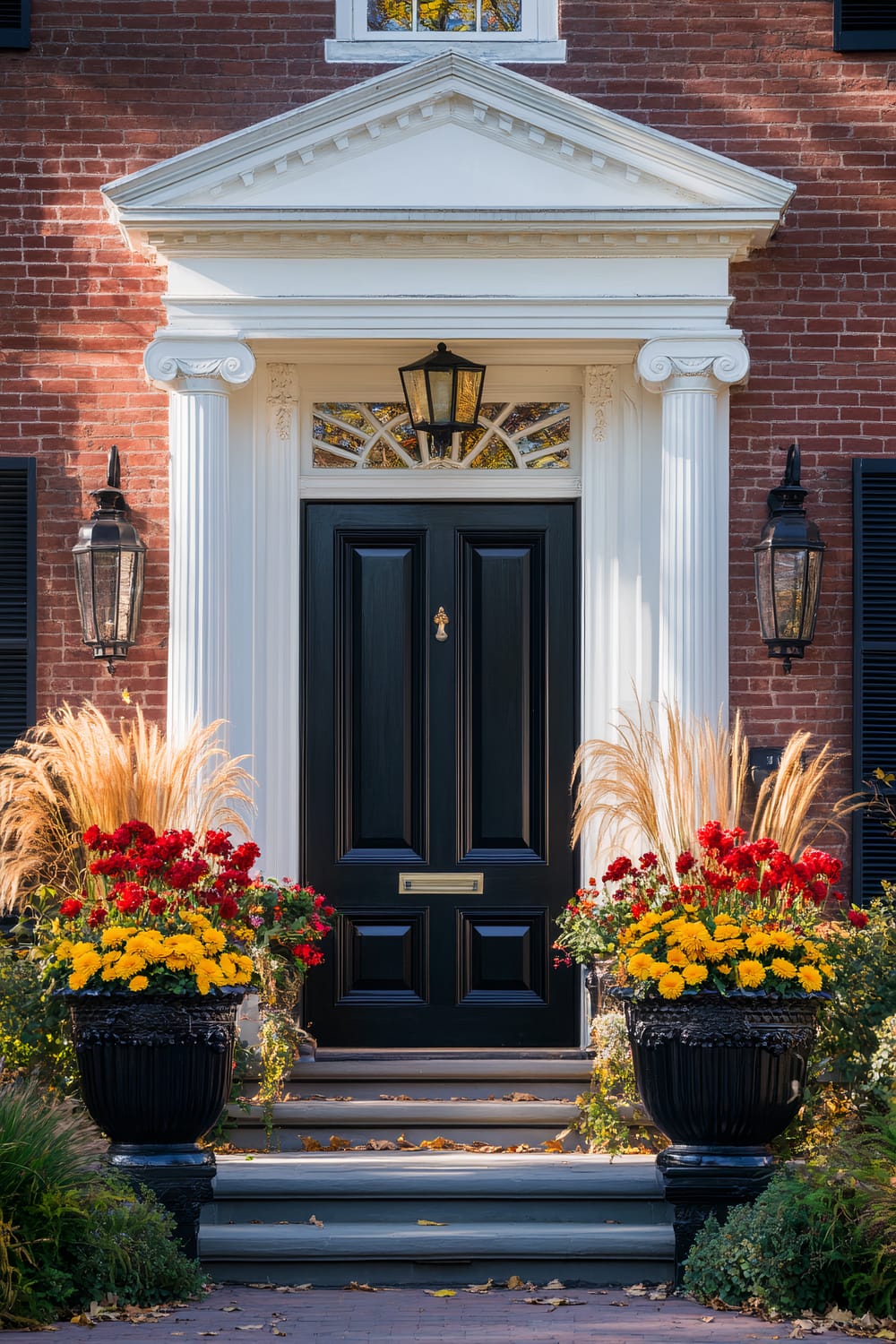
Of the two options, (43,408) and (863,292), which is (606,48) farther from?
(43,408)

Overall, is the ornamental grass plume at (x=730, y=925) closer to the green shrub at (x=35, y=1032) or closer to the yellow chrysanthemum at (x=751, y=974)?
the yellow chrysanthemum at (x=751, y=974)

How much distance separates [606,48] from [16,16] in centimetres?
292

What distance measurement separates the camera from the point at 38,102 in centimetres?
834

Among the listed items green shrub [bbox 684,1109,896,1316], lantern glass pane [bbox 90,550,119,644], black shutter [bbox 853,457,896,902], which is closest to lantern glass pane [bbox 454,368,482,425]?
lantern glass pane [bbox 90,550,119,644]

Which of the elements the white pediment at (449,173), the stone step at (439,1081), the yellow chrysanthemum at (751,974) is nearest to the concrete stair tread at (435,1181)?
the stone step at (439,1081)

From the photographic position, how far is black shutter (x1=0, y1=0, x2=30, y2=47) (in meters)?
8.31

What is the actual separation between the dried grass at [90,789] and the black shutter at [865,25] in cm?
458

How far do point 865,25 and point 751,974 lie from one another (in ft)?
16.2

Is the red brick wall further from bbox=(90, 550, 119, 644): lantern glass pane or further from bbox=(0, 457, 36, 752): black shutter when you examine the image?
bbox=(90, 550, 119, 644): lantern glass pane

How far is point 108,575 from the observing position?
794cm

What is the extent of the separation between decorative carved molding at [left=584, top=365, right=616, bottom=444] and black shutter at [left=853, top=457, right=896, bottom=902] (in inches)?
48.7

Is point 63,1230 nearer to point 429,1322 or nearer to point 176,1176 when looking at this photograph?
point 176,1176

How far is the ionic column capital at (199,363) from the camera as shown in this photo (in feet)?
26.1

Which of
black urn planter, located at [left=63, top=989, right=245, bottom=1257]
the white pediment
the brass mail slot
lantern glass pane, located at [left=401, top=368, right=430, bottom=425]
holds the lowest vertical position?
black urn planter, located at [left=63, top=989, right=245, bottom=1257]
